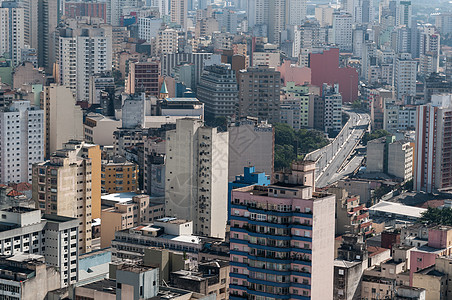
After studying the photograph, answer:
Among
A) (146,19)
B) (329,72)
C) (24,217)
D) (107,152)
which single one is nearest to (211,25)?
(146,19)

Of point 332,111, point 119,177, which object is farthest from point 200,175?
point 332,111

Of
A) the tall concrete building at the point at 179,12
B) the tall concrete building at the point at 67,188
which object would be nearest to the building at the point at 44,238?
the tall concrete building at the point at 67,188

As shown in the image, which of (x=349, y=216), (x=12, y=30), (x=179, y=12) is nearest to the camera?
(x=349, y=216)

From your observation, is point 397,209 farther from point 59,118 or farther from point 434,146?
point 59,118

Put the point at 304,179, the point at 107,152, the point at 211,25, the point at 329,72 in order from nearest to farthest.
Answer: the point at 304,179 → the point at 107,152 → the point at 329,72 → the point at 211,25

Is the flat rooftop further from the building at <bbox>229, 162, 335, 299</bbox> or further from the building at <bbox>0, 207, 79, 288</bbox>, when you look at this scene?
the building at <bbox>229, 162, 335, 299</bbox>

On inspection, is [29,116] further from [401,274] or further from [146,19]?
[146,19]
